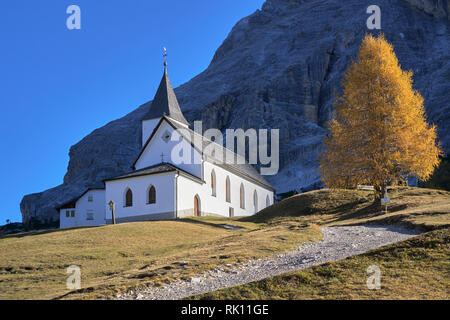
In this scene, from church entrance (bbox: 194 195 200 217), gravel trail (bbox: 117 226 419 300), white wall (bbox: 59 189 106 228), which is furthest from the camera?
white wall (bbox: 59 189 106 228)

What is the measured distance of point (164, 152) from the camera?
4709 cm

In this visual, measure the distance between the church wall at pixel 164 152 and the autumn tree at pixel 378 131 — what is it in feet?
52.8

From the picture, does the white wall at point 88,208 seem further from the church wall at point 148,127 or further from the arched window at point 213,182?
the arched window at point 213,182

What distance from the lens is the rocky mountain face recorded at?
107 m

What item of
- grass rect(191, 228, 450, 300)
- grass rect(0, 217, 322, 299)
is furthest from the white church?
grass rect(191, 228, 450, 300)

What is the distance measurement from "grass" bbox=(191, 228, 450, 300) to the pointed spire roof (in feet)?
129

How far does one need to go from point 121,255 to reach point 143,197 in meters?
18.6

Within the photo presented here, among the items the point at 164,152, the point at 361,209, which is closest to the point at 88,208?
the point at 164,152

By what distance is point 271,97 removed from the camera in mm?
120000

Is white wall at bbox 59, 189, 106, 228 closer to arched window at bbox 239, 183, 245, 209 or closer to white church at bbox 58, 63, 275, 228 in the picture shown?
white church at bbox 58, 63, 275, 228

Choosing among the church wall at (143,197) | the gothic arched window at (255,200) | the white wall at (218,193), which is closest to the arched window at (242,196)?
the white wall at (218,193)

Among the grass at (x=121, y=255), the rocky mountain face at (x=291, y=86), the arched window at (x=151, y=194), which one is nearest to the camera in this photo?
the grass at (x=121, y=255)

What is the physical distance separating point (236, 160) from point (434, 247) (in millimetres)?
45941

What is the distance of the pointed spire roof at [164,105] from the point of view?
52709mm
